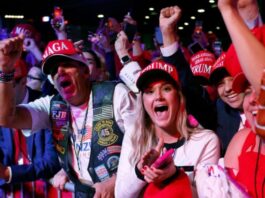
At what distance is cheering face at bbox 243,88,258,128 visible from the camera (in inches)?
71.8

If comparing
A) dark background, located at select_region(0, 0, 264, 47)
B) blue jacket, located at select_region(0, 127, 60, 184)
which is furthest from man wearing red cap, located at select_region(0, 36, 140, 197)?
dark background, located at select_region(0, 0, 264, 47)

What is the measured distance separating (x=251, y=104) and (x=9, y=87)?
1757 millimetres

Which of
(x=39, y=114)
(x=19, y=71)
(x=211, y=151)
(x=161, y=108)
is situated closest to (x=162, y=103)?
(x=161, y=108)

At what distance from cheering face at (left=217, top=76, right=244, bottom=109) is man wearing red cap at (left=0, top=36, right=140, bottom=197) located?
0.63 meters

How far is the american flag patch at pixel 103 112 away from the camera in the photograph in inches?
124

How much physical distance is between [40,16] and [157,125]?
60.9ft

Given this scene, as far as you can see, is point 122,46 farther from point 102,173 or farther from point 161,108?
point 161,108

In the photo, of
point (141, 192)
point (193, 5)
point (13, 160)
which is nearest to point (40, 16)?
point (193, 5)

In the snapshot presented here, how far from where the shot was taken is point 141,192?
2418mm

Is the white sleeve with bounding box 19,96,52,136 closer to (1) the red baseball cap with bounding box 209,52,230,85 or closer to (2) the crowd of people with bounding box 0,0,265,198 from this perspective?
(2) the crowd of people with bounding box 0,0,265,198

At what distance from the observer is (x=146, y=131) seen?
2736 mm

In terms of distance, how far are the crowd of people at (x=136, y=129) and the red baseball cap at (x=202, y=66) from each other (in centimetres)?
17

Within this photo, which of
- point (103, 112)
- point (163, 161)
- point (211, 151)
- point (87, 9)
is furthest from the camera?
point (87, 9)

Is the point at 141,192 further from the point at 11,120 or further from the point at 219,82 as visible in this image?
the point at 219,82
